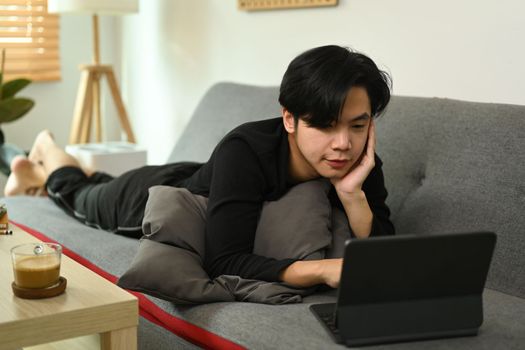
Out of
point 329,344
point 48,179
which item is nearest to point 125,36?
point 48,179

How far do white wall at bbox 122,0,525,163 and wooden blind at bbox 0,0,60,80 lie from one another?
1.34ft

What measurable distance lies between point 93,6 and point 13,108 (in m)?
0.61

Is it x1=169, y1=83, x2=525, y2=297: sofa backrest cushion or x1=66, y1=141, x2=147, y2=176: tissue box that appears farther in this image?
x1=66, y1=141, x2=147, y2=176: tissue box

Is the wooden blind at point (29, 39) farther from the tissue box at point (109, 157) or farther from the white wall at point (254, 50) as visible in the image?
the tissue box at point (109, 157)

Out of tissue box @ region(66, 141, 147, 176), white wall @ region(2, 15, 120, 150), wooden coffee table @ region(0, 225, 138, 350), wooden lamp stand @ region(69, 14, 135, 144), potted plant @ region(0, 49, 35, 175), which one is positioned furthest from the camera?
white wall @ region(2, 15, 120, 150)

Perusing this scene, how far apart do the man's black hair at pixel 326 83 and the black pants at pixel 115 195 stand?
61 cm

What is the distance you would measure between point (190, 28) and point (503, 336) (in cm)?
260

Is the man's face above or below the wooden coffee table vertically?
above

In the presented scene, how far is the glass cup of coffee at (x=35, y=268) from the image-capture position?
1.35 metres

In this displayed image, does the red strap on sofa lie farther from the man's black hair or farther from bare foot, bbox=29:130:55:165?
bare foot, bbox=29:130:55:165

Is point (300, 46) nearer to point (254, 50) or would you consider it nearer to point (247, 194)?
point (254, 50)

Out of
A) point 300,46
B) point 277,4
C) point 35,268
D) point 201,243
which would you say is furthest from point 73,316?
point 277,4

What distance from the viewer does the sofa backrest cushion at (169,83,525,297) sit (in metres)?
1.72

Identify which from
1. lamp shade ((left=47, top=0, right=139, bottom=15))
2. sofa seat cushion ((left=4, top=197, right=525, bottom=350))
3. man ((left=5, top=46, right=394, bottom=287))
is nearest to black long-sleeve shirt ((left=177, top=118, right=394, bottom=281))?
man ((left=5, top=46, right=394, bottom=287))
